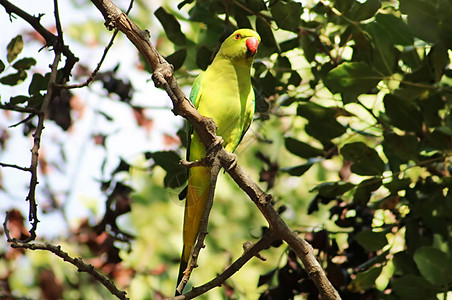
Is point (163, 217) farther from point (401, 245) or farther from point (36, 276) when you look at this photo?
point (401, 245)

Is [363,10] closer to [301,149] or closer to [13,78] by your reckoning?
[301,149]

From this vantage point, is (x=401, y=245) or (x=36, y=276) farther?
(x=36, y=276)

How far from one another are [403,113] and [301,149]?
40cm

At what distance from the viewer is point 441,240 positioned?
1.94 metres

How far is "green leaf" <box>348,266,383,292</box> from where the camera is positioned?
5.74ft

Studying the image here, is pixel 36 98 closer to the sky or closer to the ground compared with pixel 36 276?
closer to the ground

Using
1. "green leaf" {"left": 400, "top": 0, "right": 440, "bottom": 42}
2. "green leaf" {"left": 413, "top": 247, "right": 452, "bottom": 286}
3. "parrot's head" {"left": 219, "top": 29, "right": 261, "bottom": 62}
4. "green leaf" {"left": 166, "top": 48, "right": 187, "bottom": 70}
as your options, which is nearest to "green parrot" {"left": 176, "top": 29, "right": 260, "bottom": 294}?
"parrot's head" {"left": 219, "top": 29, "right": 261, "bottom": 62}

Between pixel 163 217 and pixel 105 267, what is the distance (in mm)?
1676

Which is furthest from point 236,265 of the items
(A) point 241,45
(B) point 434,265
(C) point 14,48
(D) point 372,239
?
(C) point 14,48

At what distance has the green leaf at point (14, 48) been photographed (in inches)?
69.6

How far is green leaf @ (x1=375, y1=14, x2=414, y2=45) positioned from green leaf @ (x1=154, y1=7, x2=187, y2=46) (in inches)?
27.0

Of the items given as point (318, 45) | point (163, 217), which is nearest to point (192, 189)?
point (318, 45)

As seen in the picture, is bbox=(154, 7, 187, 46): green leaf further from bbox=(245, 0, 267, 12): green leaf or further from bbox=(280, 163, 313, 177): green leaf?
bbox=(280, 163, 313, 177): green leaf

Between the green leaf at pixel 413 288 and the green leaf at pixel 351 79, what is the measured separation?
0.59 metres
